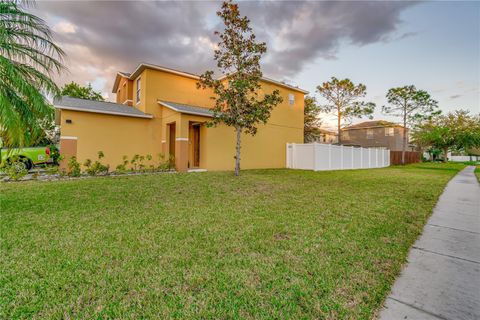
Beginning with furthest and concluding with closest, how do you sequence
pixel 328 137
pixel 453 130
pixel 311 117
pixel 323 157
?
1. pixel 328 137
2. pixel 453 130
3. pixel 311 117
4. pixel 323 157

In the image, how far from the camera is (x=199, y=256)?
281 centimetres

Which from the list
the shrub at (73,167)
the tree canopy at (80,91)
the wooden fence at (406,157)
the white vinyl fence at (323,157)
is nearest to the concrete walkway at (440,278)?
the white vinyl fence at (323,157)

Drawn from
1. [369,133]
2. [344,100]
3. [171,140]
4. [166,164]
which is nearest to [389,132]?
[369,133]

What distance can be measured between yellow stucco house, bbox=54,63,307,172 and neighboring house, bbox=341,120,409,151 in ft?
86.7

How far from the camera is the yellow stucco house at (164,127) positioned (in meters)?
10.9

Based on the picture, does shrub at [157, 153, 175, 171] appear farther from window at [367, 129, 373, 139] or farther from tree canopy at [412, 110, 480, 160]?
window at [367, 129, 373, 139]

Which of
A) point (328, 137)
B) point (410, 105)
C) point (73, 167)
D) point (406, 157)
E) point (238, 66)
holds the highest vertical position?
point (410, 105)

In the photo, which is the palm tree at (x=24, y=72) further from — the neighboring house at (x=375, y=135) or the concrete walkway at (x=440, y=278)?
the neighboring house at (x=375, y=135)

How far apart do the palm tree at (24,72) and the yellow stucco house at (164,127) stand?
6.07 m

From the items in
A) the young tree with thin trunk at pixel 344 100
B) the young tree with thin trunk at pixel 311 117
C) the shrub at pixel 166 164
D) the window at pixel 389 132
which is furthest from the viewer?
the window at pixel 389 132

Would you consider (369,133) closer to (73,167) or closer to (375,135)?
(375,135)

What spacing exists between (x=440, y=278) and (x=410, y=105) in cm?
2901

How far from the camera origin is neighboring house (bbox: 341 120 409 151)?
34.5 m

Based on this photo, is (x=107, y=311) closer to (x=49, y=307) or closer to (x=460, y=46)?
(x=49, y=307)
